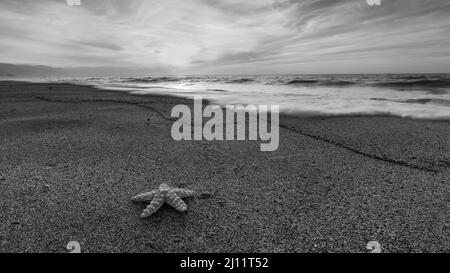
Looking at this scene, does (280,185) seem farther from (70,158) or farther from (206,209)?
(70,158)

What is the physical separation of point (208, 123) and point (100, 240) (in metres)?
4.06

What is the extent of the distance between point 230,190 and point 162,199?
76 cm

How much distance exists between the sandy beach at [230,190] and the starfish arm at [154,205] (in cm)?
6

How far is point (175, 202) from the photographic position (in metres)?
2.70

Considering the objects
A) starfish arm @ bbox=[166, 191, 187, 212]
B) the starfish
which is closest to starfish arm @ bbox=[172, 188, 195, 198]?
the starfish

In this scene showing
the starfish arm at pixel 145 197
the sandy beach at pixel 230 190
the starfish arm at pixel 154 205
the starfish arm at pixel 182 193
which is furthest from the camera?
the starfish arm at pixel 182 193

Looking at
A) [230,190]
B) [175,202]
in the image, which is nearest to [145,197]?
[175,202]

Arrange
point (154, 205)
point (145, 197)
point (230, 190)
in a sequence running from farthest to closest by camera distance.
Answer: point (230, 190) → point (145, 197) → point (154, 205)

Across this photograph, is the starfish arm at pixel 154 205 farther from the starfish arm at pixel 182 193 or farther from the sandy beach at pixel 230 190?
the starfish arm at pixel 182 193

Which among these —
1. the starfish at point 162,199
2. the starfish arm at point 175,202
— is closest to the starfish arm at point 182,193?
the starfish at point 162,199

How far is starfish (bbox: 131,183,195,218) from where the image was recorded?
2.61 metres

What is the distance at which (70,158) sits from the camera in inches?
155

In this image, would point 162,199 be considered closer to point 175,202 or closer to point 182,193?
point 175,202

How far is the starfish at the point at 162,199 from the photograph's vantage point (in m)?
2.61
